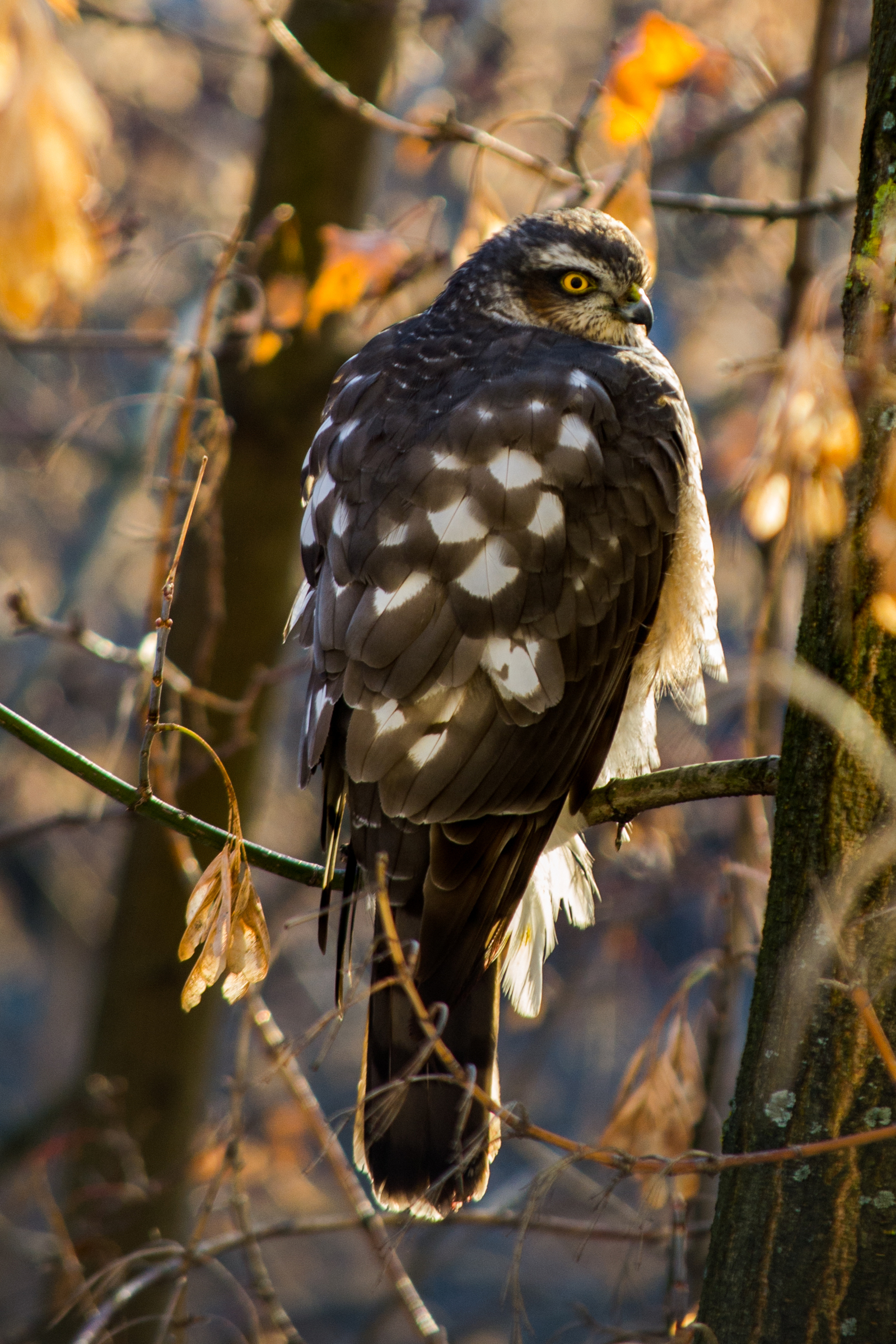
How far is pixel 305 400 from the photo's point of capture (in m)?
3.67

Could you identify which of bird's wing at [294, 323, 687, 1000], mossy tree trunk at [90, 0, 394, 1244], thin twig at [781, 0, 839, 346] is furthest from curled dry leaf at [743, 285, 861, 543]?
mossy tree trunk at [90, 0, 394, 1244]

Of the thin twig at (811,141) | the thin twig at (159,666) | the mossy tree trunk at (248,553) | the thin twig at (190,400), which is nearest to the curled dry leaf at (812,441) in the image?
the thin twig at (159,666)

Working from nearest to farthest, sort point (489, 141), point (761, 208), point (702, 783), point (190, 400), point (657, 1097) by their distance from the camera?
point (702, 783)
point (190, 400)
point (657, 1097)
point (489, 141)
point (761, 208)

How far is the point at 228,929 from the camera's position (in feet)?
4.84

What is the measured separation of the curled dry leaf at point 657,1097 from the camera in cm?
240

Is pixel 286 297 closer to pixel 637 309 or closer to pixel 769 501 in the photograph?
pixel 637 309

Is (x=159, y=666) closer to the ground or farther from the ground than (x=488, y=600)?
closer to the ground

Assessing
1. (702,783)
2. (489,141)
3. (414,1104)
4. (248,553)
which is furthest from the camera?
(248,553)

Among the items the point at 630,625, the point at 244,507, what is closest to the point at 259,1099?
the point at 244,507

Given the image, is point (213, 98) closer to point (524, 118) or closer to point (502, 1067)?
point (524, 118)

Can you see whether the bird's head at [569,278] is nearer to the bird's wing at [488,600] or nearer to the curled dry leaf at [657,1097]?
the bird's wing at [488,600]

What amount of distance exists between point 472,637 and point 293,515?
1779 millimetres

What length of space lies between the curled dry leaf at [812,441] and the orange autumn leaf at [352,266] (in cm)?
178

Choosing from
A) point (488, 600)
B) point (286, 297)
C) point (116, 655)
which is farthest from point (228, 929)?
point (286, 297)
